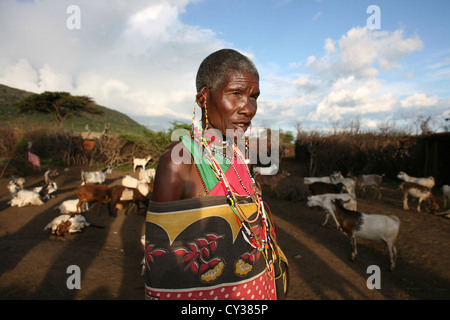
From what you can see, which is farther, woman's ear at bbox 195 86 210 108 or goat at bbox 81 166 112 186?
goat at bbox 81 166 112 186

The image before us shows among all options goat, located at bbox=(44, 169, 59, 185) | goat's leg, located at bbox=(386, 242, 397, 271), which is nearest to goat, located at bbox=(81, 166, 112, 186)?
goat, located at bbox=(44, 169, 59, 185)

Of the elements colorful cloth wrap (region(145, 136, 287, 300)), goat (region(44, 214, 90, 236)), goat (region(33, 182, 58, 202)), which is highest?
colorful cloth wrap (region(145, 136, 287, 300))

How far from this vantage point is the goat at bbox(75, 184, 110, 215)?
7.77 meters

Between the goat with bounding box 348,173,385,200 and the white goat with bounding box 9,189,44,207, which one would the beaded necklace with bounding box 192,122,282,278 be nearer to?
the white goat with bounding box 9,189,44,207

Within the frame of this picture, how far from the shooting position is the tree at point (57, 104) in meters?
23.1

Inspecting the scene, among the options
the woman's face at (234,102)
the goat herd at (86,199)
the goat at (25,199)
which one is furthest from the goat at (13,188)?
the woman's face at (234,102)

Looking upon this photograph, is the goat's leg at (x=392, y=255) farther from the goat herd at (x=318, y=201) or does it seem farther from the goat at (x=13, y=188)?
the goat at (x=13, y=188)

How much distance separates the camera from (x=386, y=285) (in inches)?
180

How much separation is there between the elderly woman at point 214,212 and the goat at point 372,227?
484 cm

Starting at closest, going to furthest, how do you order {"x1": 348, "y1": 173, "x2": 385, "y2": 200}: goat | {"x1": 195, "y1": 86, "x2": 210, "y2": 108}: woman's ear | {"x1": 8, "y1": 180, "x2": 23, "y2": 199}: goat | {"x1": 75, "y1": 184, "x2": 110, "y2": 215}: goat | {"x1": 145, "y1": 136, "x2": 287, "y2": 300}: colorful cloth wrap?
1. {"x1": 145, "y1": 136, "x2": 287, "y2": 300}: colorful cloth wrap
2. {"x1": 195, "y1": 86, "x2": 210, "y2": 108}: woman's ear
3. {"x1": 75, "y1": 184, "x2": 110, "y2": 215}: goat
4. {"x1": 8, "y1": 180, "x2": 23, "y2": 199}: goat
5. {"x1": 348, "y1": 173, "x2": 385, "y2": 200}: goat

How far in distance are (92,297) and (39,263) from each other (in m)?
1.50

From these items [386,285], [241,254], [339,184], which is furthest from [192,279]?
[339,184]

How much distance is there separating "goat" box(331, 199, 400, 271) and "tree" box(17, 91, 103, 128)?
79.9 feet

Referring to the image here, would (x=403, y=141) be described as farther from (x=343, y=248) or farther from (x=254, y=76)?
(x=254, y=76)
